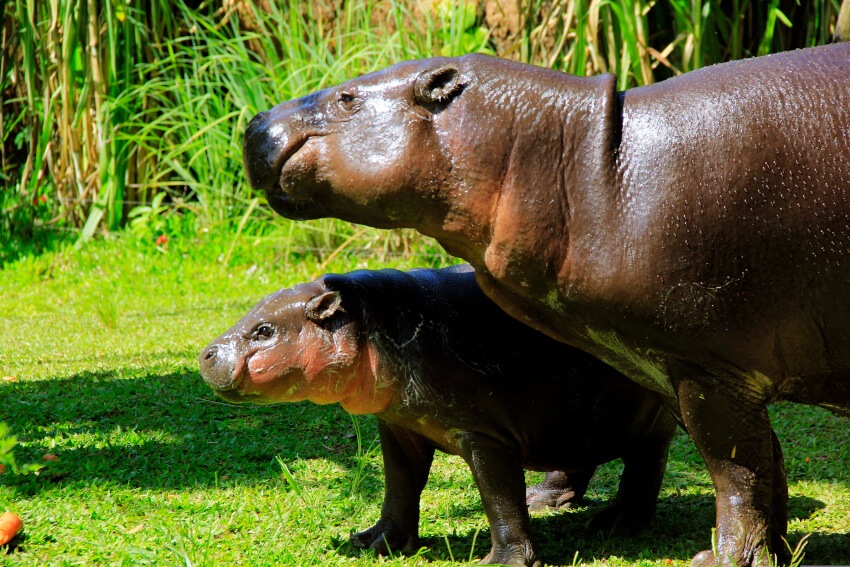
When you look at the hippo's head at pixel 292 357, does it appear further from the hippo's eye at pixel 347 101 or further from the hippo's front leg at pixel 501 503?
the hippo's eye at pixel 347 101

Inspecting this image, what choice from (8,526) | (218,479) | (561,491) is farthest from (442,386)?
(8,526)

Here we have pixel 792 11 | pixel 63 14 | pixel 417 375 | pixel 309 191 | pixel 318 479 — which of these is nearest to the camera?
pixel 309 191

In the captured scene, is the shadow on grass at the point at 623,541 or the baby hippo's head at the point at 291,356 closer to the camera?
the baby hippo's head at the point at 291,356

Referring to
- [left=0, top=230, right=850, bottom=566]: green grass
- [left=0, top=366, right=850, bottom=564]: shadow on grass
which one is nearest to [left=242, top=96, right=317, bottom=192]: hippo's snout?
[left=0, top=230, right=850, bottom=566]: green grass

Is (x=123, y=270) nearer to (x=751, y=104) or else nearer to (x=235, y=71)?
(x=235, y=71)

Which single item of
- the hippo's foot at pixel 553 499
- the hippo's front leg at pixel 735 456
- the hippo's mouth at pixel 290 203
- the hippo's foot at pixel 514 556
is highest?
the hippo's mouth at pixel 290 203

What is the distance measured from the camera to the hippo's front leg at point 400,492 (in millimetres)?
3881

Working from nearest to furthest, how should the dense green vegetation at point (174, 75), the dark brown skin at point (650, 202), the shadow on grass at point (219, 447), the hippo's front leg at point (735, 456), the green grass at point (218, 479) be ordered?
1. the dark brown skin at point (650, 202)
2. the hippo's front leg at point (735, 456)
3. the green grass at point (218, 479)
4. the shadow on grass at point (219, 447)
5. the dense green vegetation at point (174, 75)

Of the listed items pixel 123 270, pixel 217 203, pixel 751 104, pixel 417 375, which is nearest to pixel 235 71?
pixel 217 203

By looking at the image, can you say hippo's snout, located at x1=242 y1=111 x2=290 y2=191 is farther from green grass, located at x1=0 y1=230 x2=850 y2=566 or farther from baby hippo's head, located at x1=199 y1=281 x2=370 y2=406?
green grass, located at x1=0 y1=230 x2=850 y2=566

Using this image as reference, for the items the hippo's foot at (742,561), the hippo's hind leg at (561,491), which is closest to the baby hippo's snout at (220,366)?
the hippo's hind leg at (561,491)

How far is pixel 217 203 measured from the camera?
30.2ft

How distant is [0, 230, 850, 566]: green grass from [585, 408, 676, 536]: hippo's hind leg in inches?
2.8

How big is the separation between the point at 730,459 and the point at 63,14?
808cm
